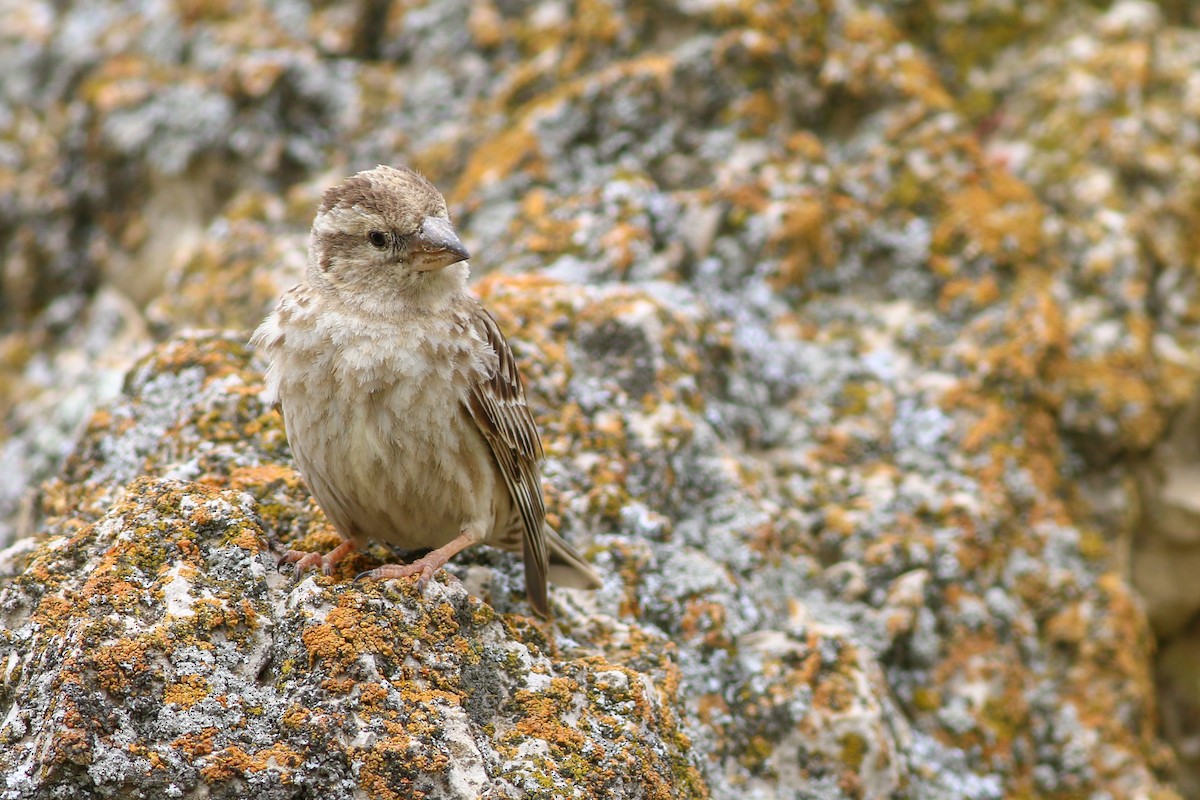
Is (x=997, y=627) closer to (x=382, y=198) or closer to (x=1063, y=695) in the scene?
(x=1063, y=695)

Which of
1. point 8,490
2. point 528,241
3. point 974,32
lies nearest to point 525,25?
point 528,241

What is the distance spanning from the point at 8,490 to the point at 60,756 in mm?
3487

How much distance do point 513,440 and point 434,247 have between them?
78cm

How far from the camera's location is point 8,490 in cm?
598

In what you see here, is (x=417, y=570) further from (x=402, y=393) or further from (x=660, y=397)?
(x=660, y=397)

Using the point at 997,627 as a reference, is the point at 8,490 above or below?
above

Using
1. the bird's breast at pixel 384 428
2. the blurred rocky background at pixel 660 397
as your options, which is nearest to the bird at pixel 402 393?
the bird's breast at pixel 384 428

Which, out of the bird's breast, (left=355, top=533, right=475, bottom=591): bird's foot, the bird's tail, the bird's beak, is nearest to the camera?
(left=355, top=533, right=475, bottom=591): bird's foot

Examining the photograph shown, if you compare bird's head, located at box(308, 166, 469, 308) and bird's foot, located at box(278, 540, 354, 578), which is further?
bird's head, located at box(308, 166, 469, 308)

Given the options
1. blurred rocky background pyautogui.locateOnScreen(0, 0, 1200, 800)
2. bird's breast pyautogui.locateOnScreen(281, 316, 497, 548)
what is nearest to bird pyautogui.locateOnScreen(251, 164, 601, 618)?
bird's breast pyautogui.locateOnScreen(281, 316, 497, 548)

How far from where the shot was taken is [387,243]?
168 inches

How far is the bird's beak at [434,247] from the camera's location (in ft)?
13.7

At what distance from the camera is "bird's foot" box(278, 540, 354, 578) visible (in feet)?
12.3

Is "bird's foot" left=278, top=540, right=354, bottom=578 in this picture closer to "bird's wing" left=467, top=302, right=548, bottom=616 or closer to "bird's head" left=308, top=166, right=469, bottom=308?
"bird's wing" left=467, top=302, right=548, bottom=616
